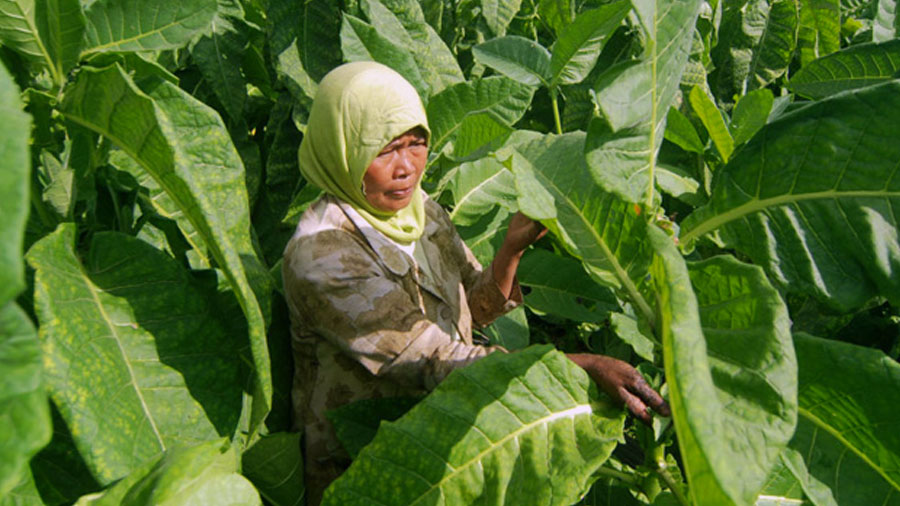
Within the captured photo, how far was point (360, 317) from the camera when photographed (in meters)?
1.48

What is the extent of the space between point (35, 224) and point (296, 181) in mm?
1109

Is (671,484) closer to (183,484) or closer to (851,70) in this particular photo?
(183,484)

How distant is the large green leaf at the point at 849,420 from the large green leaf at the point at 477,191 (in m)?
1.00

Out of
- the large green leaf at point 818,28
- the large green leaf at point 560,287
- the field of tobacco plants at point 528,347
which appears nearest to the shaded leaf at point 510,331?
the large green leaf at point 560,287

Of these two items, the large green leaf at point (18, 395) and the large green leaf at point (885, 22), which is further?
the large green leaf at point (885, 22)

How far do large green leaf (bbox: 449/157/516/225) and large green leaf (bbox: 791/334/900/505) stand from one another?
1.00m

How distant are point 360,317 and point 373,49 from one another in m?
0.81

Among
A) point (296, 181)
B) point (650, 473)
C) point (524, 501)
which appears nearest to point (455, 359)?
point (524, 501)

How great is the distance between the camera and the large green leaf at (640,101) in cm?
104

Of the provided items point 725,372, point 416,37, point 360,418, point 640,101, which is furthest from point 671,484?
point 416,37

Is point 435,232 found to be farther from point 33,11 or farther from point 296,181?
point 33,11

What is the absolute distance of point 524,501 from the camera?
124cm

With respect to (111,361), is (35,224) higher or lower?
higher

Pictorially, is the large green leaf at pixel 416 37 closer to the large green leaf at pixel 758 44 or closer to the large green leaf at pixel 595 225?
the large green leaf at pixel 595 225
